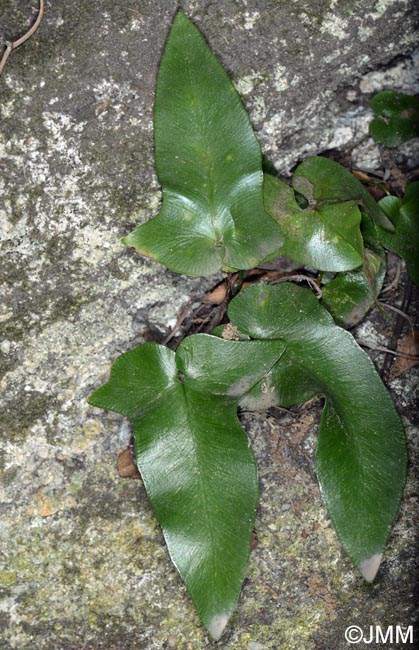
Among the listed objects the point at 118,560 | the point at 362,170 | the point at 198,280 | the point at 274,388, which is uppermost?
the point at 362,170

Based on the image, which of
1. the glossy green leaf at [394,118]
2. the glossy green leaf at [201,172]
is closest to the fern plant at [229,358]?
the glossy green leaf at [201,172]

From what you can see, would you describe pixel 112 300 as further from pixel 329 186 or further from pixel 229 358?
pixel 329 186

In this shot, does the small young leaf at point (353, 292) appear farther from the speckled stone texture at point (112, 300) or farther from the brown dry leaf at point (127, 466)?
the brown dry leaf at point (127, 466)

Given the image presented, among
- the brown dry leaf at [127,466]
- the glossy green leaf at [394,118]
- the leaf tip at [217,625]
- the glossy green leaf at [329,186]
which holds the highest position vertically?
the glossy green leaf at [394,118]

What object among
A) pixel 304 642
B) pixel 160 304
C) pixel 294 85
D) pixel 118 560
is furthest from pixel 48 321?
pixel 304 642

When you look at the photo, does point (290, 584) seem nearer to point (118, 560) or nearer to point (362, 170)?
point (118, 560)

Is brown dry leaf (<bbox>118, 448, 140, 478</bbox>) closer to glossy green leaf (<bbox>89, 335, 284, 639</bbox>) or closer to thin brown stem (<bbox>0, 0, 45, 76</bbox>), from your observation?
glossy green leaf (<bbox>89, 335, 284, 639</bbox>)
